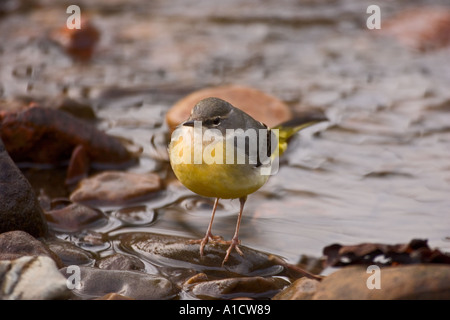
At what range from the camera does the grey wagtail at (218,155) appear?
18.7 feet

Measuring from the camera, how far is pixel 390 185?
7824mm

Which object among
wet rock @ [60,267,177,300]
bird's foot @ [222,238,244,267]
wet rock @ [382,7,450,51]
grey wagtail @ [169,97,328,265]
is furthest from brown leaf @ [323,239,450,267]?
wet rock @ [382,7,450,51]

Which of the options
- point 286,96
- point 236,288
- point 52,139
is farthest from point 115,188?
point 286,96

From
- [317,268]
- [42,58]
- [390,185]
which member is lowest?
[317,268]

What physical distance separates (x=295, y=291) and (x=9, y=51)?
968 cm

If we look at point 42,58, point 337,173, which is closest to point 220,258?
point 337,173

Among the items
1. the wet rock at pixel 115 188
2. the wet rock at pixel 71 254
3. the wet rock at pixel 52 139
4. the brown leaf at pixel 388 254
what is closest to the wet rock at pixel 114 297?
the wet rock at pixel 71 254

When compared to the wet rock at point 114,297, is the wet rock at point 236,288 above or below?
below

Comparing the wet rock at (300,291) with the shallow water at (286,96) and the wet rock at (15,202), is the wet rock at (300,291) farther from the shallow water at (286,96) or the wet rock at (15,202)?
the wet rock at (15,202)

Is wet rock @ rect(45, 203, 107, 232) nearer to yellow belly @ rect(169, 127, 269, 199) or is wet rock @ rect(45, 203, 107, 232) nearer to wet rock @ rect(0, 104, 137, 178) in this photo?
wet rock @ rect(0, 104, 137, 178)

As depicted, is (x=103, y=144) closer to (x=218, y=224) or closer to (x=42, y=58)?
(x=218, y=224)

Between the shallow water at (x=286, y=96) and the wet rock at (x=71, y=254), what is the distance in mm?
213

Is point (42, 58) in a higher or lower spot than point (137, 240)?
higher

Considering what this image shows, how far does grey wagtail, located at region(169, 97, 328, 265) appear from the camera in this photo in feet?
18.7
